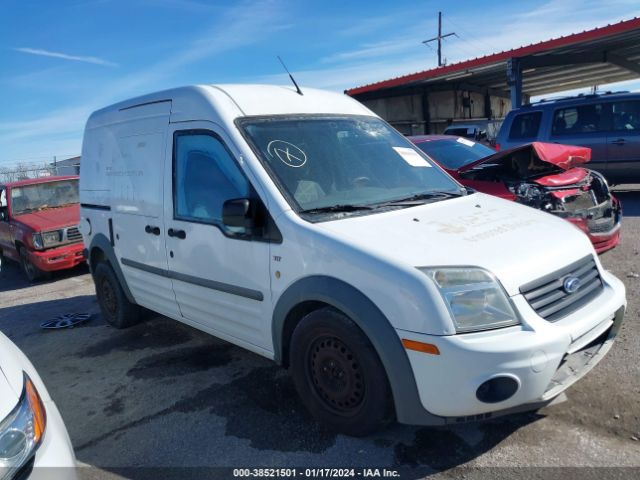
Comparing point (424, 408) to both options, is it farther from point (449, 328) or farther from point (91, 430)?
point (91, 430)

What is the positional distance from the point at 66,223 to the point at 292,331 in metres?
6.68

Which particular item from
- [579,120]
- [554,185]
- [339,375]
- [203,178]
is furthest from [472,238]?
[579,120]

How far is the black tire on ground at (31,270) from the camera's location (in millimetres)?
8320

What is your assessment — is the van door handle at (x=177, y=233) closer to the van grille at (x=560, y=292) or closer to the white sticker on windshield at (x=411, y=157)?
the white sticker on windshield at (x=411, y=157)

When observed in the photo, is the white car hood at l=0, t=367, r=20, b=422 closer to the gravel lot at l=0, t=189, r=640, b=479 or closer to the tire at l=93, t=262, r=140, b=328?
the gravel lot at l=0, t=189, r=640, b=479

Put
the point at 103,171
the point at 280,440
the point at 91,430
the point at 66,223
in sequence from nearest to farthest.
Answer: the point at 280,440 < the point at 91,430 < the point at 103,171 < the point at 66,223

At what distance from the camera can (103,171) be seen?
4941mm

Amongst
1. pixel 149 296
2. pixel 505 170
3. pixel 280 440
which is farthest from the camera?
pixel 505 170


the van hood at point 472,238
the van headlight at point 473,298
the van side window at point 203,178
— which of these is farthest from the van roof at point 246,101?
the van headlight at point 473,298

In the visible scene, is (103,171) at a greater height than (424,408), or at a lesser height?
greater

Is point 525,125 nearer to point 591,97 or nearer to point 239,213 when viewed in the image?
point 591,97

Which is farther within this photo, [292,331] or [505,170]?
[505,170]

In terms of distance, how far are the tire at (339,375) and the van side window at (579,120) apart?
882 cm

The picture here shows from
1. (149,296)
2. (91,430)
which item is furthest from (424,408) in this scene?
(149,296)
